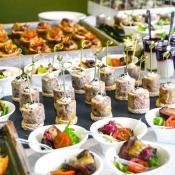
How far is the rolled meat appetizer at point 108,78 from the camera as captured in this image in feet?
8.33

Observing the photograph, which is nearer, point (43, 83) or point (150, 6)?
point (43, 83)

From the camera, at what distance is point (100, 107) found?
2.12 meters

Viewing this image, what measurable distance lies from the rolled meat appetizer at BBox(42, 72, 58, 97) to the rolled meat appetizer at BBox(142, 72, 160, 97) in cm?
53

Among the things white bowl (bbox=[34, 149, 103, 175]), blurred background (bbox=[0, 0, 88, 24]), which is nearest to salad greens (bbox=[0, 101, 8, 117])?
white bowl (bbox=[34, 149, 103, 175])

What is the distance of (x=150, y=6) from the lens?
4625mm

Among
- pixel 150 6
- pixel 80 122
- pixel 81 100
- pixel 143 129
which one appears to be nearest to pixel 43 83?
pixel 81 100

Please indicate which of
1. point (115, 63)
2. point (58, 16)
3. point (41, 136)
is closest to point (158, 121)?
point (41, 136)

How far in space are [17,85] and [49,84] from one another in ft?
0.64

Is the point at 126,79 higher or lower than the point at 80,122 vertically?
higher

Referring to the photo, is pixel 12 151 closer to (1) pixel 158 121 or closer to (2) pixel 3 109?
(2) pixel 3 109

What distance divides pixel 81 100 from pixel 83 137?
2.00ft

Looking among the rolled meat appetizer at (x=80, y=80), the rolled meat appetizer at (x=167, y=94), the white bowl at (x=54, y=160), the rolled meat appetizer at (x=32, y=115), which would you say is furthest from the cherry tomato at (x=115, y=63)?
the white bowl at (x=54, y=160)

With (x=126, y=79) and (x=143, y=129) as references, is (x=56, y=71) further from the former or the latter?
(x=143, y=129)

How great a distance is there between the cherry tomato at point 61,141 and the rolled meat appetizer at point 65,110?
328 mm
